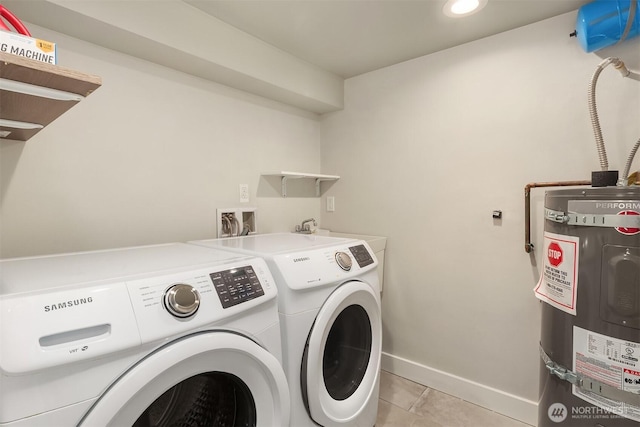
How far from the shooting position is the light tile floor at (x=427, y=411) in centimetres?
170

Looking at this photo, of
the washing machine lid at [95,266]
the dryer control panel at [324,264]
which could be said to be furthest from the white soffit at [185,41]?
the dryer control panel at [324,264]

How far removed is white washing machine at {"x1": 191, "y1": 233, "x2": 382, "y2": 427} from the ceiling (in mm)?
1132

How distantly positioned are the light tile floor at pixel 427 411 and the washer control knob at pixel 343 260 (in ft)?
3.21

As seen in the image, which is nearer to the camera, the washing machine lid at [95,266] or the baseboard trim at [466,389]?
the washing machine lid at [95,266]

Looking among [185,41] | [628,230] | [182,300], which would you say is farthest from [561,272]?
[185,41]

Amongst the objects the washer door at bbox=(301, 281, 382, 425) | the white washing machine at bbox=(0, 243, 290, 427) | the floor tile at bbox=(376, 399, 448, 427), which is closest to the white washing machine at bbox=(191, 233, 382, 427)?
the washer door at bbox=(301, 281, 382, 425)

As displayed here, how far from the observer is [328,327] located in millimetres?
1219

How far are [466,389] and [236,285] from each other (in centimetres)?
170

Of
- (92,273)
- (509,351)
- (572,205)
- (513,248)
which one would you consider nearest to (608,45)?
(572,205)

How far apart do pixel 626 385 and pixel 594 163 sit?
38.6 inches

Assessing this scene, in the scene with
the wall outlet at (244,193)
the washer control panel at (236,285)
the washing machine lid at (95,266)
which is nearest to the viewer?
the washing machine lid at (95,266)

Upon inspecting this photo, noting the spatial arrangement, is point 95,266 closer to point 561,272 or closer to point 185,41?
point 185,41

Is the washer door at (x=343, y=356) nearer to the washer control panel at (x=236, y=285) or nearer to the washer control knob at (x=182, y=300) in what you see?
the washer control panel at (x=236, y=285)

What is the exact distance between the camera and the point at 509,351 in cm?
176
